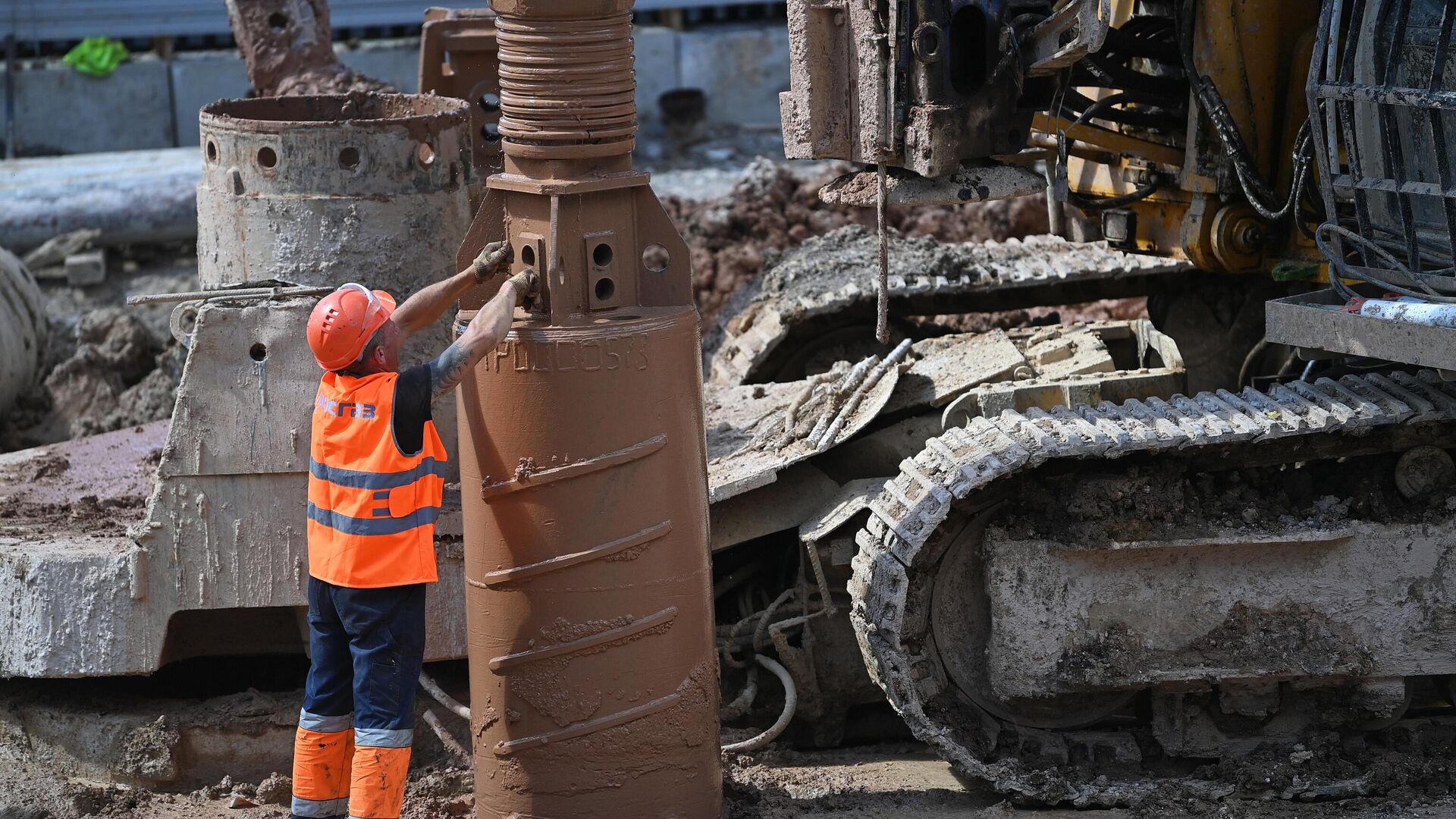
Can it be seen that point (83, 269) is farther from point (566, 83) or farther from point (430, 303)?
point (566, 83)

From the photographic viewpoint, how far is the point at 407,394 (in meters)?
4.69

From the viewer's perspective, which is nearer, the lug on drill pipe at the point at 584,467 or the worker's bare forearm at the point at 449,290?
the lug on drill pipe at the point at 584,467

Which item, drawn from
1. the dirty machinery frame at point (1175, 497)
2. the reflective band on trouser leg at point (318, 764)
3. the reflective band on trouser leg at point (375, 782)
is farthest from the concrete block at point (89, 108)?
the reflective band on trouser leg at point (375, 782)

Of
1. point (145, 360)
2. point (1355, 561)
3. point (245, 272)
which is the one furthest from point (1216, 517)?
point (145, 360)

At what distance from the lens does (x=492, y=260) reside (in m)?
4.79

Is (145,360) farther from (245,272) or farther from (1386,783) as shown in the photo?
(1386,783)

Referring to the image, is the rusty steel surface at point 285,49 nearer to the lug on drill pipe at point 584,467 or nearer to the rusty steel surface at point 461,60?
the rusty steel surface at point 461,60

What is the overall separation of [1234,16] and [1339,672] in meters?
2.34

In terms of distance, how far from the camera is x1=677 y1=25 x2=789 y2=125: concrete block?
15008 millimetres

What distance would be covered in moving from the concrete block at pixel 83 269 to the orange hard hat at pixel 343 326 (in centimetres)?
667

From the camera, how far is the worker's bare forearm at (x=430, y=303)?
15.9 feet

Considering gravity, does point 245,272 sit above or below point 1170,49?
below

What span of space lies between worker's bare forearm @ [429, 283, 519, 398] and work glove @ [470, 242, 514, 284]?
18 cm

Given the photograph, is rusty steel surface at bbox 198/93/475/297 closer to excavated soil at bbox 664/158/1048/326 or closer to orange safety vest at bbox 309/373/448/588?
orange safety vest at bbox 309/373/448/588
